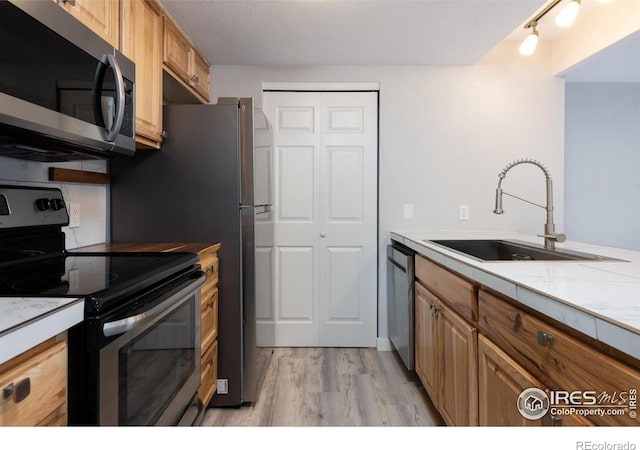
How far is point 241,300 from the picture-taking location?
1.87 metres

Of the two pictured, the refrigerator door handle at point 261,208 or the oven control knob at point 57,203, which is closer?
the oven control knob at point 57,203

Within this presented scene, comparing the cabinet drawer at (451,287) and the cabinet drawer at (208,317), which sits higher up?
the cabinet drawer at (451,287)

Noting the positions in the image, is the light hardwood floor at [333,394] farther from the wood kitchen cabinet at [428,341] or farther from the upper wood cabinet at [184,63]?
the upper wood cabinet at [184,63]

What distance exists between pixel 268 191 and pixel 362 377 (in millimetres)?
1352

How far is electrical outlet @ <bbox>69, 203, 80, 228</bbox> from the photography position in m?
1.62

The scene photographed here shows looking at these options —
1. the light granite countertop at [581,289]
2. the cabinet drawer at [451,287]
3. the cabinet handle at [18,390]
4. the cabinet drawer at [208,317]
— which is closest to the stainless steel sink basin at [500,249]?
the cabinet drawer at [451,287]

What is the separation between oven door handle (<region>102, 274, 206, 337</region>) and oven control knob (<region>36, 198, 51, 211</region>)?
0.67 meters

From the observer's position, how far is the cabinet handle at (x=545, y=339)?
83cm

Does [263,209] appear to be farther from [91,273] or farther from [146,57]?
[91,273]

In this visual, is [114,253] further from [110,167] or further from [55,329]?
[55,329]

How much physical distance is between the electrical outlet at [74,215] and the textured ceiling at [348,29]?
45.6 inches

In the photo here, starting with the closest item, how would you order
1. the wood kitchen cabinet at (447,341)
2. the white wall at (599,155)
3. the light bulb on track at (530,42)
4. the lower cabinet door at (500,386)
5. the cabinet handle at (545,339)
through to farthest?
the cabinet handle at (545,339), the lower cabinet door at (500,386), the wood kitchen cabinet at (447,341), the light bulb on track at (530,42), the white wall at (599,155)

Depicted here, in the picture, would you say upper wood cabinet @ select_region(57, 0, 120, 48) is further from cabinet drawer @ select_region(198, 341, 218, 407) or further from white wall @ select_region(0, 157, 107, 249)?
cabinet drawer @ select_region(198, 341, 218, 407)
